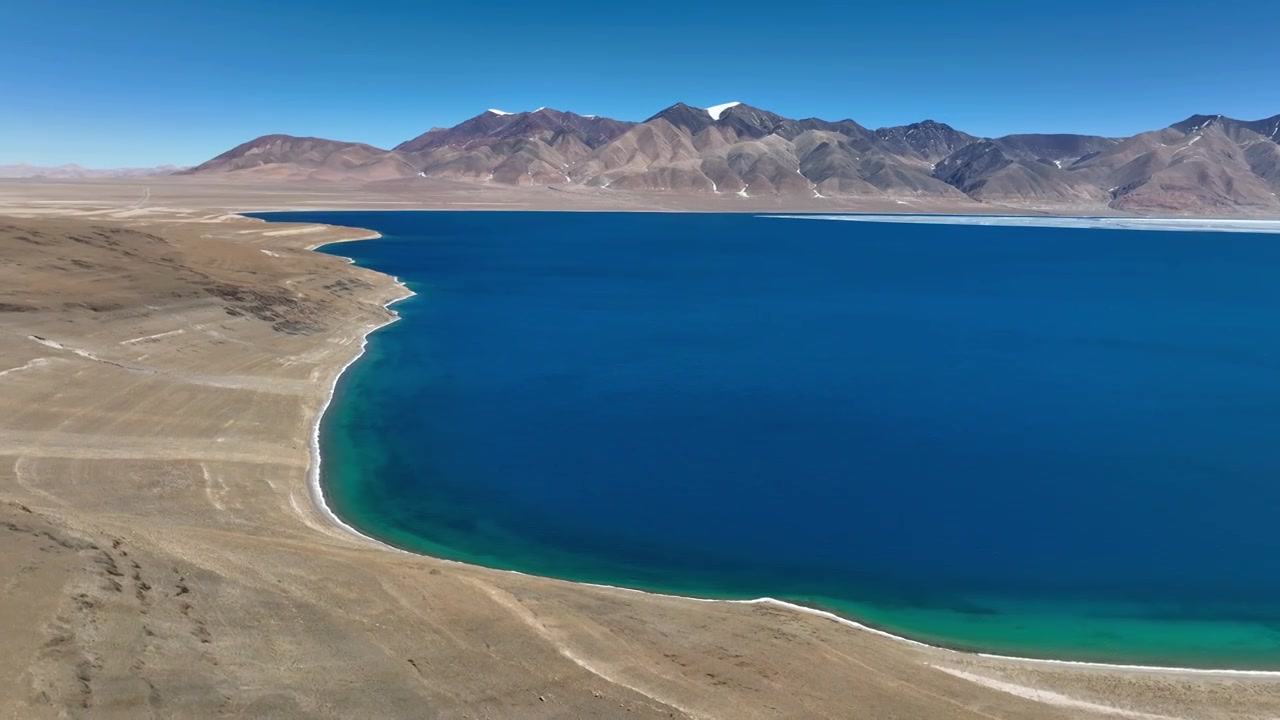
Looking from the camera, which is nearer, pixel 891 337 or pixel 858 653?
pixel 858 653

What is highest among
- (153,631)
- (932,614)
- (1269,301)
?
(1269,301)

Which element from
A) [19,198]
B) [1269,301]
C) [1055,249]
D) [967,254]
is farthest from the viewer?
[19,198]

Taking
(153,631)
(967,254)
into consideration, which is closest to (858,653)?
(153,631)

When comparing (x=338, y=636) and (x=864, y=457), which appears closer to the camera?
(x=338, y=636)

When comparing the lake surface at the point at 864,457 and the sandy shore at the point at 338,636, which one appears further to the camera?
the lake surface at the point at 864,457

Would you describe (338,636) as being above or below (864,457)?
above

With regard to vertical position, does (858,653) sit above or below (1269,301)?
below

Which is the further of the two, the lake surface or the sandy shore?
the lake surface

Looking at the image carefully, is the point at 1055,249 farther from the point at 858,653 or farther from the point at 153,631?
the point at 153,631
